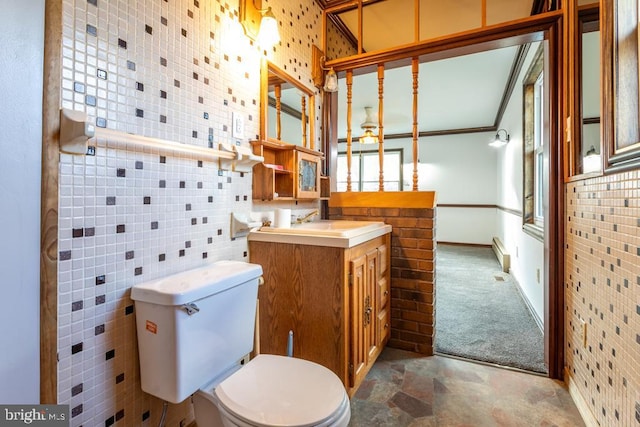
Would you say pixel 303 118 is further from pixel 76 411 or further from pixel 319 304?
pixel 76 411

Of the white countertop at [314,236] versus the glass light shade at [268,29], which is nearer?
the white countertop at [314,236]

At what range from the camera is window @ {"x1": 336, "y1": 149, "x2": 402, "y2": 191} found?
7.12 meters

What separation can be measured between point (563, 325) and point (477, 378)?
0.58 m

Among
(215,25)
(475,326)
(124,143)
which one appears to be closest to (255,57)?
(215,25)

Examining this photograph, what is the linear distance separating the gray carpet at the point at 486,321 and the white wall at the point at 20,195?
2.14 metres

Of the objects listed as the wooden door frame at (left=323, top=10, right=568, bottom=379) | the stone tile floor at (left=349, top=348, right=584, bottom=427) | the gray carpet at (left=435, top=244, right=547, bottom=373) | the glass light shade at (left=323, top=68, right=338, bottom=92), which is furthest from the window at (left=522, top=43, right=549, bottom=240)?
the glass light shade at (left=323, top=68, right=338, bottom=92)

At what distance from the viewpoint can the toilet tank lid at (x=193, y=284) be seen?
1.00m

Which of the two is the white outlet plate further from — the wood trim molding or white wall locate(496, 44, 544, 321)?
white wall locate(496, 44, 544, 321)

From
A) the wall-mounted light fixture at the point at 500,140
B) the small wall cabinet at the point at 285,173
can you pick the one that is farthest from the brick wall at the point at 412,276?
the wall-mounted light fixture at the point at 500,140

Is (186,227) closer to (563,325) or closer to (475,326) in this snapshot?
(563,325)

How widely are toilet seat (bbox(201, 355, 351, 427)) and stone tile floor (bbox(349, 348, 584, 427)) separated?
573 mm

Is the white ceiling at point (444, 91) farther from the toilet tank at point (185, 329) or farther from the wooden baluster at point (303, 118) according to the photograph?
the toilet tank at point (185, 329)

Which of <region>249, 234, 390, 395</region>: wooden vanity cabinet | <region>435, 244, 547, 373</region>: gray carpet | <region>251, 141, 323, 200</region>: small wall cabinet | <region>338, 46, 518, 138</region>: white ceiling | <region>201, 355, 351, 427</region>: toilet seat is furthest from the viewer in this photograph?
<region>338, 46, 518, 138</region>: white ceiling

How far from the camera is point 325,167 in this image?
243 cm
